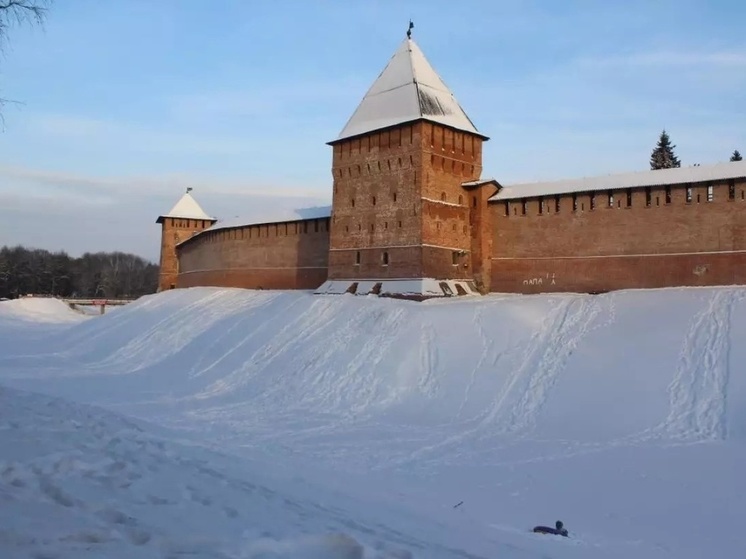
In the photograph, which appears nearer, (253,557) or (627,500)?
(253,557)

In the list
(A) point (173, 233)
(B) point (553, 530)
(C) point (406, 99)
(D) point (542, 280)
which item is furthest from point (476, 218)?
(A) point (173, 233)

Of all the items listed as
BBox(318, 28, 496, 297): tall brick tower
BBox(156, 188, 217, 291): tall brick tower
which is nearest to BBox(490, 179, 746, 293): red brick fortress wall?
BBox(318, 28, 496, 297): tall brick tower

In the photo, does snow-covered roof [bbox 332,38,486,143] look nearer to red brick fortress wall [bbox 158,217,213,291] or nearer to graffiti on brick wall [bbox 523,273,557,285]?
graffiti on brick wall [bbox 523,273,557,285]

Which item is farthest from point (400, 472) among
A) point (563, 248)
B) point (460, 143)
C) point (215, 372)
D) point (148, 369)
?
point (460, 143)

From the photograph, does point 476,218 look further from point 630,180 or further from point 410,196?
point 630,180

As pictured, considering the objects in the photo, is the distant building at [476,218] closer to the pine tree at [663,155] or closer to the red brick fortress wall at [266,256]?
the red brick fortress wall at [266,256]

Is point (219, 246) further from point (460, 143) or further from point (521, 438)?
point (521, 438)

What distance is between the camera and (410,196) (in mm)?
18281

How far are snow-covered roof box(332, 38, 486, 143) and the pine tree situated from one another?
18.1 m

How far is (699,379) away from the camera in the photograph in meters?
10.4

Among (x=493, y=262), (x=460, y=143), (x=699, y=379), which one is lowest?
(x=699, y=379)

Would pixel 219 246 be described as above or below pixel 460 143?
below

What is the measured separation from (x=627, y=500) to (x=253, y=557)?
559cm

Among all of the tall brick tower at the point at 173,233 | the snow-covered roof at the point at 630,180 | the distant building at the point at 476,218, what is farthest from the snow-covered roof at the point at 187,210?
A: the snow-covered roof at the point at 630,180
